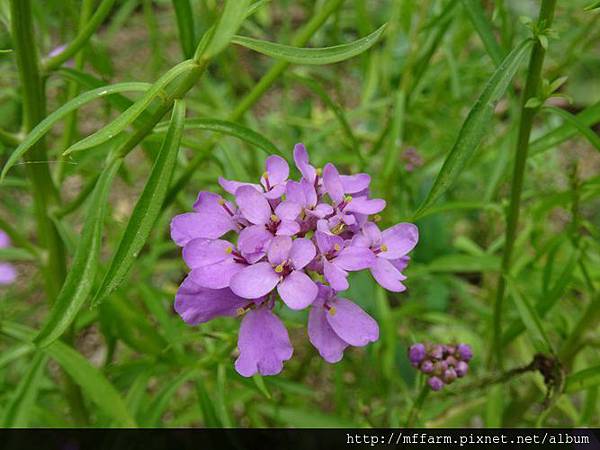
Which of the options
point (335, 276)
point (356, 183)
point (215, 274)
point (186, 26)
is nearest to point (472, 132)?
point (356, 183)

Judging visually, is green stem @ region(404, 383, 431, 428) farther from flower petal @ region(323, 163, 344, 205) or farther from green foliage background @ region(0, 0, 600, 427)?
flower petal @ region(323, 163, 344, 205)

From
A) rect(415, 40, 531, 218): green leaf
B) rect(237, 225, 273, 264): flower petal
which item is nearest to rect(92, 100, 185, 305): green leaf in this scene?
rect(237, 225, 273, 264): flower petal

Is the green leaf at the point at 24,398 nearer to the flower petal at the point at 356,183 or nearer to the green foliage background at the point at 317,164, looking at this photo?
the green foliage background at the point at 317,164

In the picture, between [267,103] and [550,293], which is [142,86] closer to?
[550,293]

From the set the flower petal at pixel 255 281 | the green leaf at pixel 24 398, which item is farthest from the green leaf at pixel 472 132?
the green leaf at pixel 24 398

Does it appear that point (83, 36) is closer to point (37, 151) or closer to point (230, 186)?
point (37, 151)

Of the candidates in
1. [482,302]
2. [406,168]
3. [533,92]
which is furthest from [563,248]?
[533,92]
